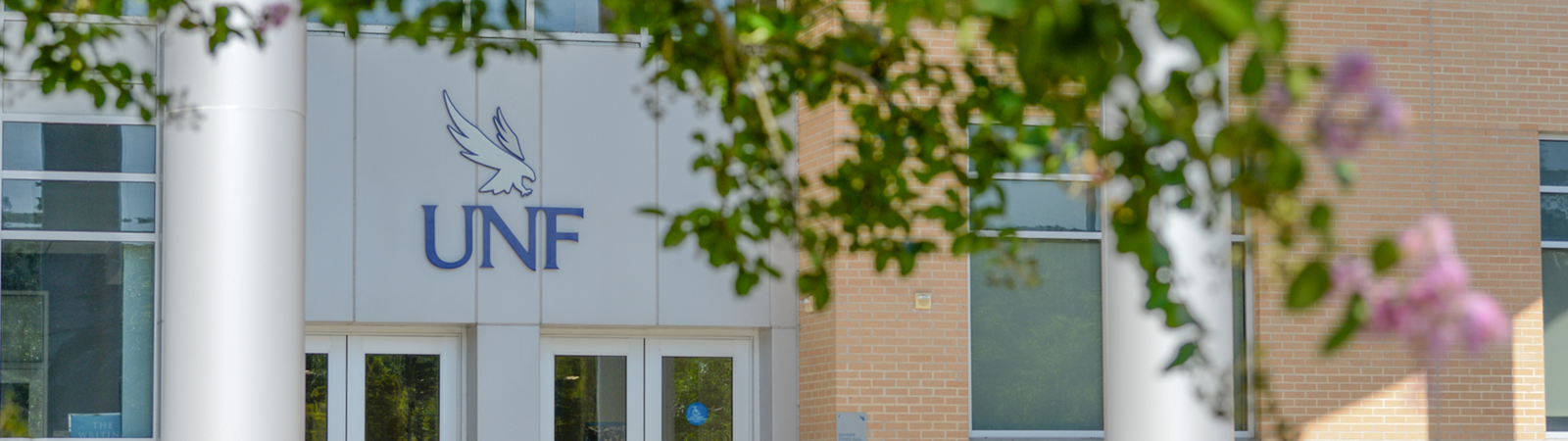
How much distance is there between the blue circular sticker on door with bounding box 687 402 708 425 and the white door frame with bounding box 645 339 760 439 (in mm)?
206

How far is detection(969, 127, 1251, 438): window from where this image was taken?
37.2 ft

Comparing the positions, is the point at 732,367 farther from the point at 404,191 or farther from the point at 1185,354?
the point at 1185,354

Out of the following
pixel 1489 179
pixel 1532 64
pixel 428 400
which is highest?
pixel 1532 64

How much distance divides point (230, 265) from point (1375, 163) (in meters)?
7.92

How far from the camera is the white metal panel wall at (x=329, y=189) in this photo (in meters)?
10.8

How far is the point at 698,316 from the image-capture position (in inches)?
453

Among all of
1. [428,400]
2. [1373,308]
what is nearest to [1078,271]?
[428,400]

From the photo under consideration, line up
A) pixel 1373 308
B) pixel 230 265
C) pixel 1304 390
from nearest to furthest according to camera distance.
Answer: pixel 1373 308 < pixel 230 265 < pixel 1304 390

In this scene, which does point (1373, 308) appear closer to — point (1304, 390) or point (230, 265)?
point (230, 265)

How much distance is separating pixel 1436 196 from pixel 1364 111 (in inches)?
435

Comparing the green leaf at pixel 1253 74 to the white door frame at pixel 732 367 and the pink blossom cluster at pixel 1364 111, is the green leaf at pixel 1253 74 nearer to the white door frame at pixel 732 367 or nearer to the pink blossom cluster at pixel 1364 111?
the pink blossom cluster at pixel 1364 111

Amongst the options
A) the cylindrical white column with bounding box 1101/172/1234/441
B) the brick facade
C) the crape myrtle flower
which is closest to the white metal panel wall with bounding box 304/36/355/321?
the brick facade

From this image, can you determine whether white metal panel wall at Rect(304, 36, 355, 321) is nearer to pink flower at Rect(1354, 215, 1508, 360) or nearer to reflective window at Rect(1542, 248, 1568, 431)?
reflective window at Rect(1542, 248, 1568, 431)

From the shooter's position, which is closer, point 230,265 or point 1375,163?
point 230,265
